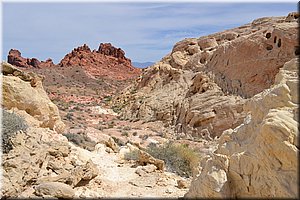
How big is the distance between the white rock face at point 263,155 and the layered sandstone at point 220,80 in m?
11.3

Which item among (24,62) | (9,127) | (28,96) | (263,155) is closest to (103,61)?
(24,62)

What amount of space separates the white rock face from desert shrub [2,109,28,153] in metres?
3.63

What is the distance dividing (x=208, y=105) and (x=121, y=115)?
9591 millimetres

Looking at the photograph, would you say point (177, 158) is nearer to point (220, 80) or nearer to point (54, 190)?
point (54, 190)

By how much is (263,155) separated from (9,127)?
504 centimetres

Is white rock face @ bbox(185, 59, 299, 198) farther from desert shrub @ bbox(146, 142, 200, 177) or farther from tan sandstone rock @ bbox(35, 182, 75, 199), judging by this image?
desert shrub @ bbox(146, 142, 200, 177)

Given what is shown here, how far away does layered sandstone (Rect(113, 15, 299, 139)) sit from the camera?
16.6 meters

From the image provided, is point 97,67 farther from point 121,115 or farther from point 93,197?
point 93,197

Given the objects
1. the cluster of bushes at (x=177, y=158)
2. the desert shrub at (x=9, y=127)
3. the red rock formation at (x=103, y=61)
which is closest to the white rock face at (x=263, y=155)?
the desert shrub at (x=9, y=127)

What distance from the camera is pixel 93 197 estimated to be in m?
6.22

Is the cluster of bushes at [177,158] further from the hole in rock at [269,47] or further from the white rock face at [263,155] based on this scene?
the hole in rock at [269,47]

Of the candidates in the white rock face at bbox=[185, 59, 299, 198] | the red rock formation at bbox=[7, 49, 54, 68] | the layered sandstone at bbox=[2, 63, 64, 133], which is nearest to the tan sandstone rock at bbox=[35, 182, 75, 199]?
the white rock face at bbox=[185, 59, 299, 198]

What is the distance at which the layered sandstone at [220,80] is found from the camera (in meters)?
16.6

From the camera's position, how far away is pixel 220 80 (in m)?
18.8
